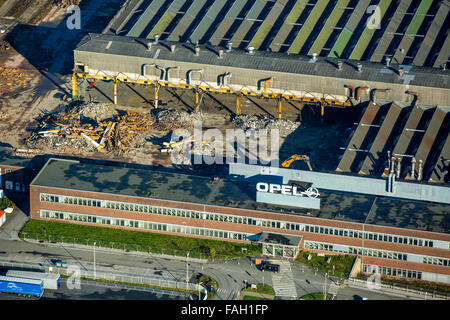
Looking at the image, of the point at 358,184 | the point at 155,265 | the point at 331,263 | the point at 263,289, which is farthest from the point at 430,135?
the point at 155,265

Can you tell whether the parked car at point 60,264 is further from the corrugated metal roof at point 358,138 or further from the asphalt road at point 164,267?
the corrugated metal roof at point 358,138

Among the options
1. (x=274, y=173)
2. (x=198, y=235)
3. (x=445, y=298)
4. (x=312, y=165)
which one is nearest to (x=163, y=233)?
(x=198, y=235)

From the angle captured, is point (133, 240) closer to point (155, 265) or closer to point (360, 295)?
point (155, 265)

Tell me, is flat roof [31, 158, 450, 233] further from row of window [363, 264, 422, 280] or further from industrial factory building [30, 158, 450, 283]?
row of window [363, 264, 422, 280]

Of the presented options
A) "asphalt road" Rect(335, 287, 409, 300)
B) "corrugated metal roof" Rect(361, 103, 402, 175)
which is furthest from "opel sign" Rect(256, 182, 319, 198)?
"corrugated metal roof" Rect(361, 103, 402, 175)

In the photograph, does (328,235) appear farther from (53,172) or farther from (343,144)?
(53,172)
